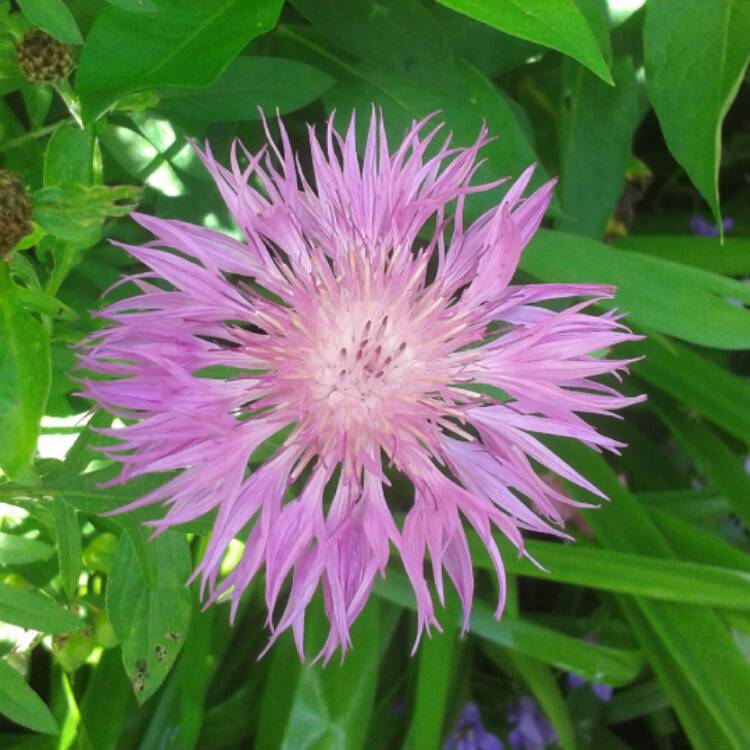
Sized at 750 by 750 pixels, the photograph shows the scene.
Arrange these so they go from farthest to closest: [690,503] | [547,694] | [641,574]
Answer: [690,503], [547,694], [641,574]

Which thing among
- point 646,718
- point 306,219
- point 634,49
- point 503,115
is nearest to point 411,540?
point 306,219

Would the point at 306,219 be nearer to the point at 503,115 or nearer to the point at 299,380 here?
the point at 299,380

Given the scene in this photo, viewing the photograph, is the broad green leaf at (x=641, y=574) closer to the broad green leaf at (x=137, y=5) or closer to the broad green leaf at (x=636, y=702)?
the broad green leaf at (x=636, y=702)

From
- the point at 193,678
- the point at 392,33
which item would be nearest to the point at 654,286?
the point at 392,33

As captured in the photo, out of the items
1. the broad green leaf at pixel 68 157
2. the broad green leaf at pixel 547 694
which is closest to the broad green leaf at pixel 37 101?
the broad green leaf at pixel 68 157

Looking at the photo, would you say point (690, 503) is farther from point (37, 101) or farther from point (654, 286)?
point (37, 101)

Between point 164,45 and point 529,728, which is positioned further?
point 529,728
